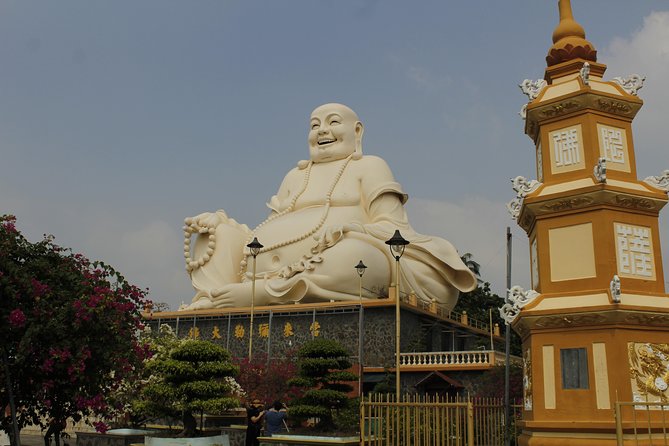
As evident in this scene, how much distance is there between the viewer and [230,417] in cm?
1622

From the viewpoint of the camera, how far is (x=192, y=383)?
435 inches

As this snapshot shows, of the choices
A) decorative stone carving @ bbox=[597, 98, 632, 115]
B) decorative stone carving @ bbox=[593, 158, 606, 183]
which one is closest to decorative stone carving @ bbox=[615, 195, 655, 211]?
decorative stone carving @ bbox=[593, 158, 606, 183]

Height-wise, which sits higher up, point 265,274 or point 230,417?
point 265,274

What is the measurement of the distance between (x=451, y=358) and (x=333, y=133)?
1005 cm

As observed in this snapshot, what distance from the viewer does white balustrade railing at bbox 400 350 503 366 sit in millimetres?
18094

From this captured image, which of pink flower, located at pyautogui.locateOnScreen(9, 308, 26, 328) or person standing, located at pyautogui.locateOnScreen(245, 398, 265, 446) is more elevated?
pink flower, located at pyautogui.locateOnScreen(9, 308, 26, 328)

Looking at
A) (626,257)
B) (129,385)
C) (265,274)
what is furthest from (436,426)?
(265,274)

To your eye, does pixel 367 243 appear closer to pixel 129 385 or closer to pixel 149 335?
pixel 149 335

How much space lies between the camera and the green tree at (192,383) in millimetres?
11031

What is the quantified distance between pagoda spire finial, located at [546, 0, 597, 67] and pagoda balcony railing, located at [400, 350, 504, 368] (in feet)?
36.2

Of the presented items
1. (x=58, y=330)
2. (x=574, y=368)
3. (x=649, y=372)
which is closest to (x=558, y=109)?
(x=574, y=368)

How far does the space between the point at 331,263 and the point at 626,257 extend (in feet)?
45.6

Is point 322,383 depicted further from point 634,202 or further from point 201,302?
point 201,302

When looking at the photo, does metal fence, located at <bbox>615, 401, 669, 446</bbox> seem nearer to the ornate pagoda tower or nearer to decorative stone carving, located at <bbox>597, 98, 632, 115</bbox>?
the ornate pagoda tower
